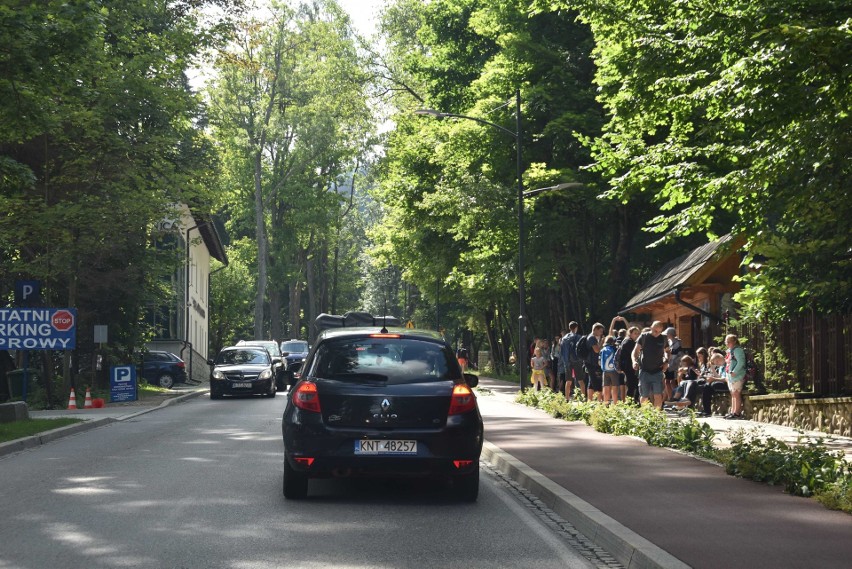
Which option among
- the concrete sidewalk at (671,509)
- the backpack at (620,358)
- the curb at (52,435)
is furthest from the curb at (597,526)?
the backpack at (620,358)

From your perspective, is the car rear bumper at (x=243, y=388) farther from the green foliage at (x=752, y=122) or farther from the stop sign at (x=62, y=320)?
the green foliage at (x=752, y=122)

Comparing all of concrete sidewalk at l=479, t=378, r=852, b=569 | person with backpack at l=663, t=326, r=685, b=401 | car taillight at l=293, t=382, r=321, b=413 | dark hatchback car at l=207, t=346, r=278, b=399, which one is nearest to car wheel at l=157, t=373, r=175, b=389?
dark hatchback car at l=207, t=346, r=278, b=399

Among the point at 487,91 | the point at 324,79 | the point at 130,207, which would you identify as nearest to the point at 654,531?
the point at 130,207

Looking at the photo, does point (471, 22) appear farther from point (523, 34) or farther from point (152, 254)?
point (152, 254)

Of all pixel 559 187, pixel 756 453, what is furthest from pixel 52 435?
pixel 559 187

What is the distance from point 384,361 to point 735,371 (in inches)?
467

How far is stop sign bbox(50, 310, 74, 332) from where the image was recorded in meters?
25.7

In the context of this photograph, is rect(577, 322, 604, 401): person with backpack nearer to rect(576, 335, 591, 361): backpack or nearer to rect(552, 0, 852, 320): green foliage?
rect(576, 335, 591, 361): backpack

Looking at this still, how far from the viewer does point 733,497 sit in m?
10.2

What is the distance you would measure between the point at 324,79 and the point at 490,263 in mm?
26168

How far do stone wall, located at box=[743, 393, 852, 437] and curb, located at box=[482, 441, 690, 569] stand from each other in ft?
21.6

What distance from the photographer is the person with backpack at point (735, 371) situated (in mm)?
20891

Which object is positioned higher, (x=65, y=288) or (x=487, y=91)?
(x=487, y=91)

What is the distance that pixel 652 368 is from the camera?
2125 centimetres
